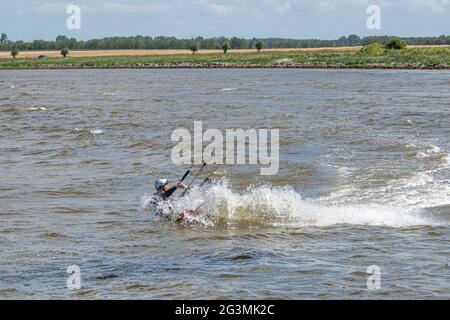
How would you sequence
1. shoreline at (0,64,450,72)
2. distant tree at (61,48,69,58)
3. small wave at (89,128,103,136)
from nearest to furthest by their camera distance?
small wave at (89,128,103,136), shoreline at (0,64,450,72), distant tree at (61,48,69,58)

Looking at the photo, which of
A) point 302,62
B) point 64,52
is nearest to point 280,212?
point 302,62

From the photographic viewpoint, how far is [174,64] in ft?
407

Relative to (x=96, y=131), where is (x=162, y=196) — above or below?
above

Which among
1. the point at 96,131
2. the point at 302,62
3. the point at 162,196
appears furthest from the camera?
the point at 302,62

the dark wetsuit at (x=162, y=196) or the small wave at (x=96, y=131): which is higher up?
the dark wetsuit at (x=162, y=196)

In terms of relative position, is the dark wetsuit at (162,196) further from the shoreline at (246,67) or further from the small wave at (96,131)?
the shoreline at (246,67)

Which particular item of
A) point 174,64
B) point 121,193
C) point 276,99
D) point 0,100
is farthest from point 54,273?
point 174,64

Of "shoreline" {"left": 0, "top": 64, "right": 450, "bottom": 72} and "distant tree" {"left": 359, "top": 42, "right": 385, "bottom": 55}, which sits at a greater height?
"distant tree" {"left": 359, "top": 42, "right": 385, "bottom": 55}

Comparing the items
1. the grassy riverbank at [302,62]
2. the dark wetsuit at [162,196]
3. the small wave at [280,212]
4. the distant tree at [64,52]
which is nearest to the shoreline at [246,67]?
the grassy riverbank at [302,62]

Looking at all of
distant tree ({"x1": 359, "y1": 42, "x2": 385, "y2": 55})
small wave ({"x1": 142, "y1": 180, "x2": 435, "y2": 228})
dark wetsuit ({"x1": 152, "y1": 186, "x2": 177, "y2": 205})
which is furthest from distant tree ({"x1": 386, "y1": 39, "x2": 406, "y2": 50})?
dark wetsuit ({"x1": 152, "y1": 186, "x2": 177, "y2": 205})

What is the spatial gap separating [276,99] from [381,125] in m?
17.3

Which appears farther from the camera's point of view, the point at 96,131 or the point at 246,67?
the point at 246,67

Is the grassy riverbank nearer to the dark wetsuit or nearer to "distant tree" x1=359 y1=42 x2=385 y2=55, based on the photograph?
"distant tree" x1=359 y1=42 x2=385 y2=55

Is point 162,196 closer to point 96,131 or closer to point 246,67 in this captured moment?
point 96,131
